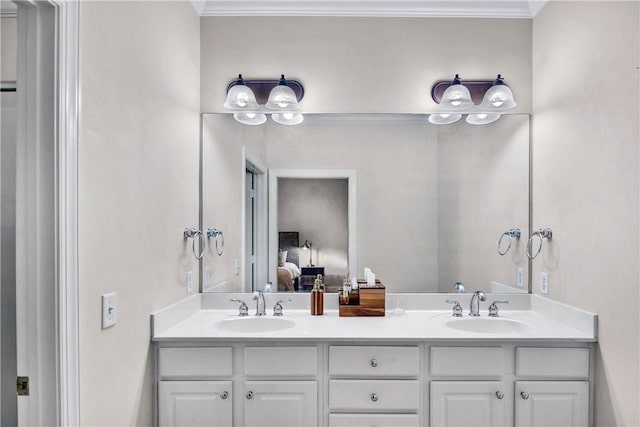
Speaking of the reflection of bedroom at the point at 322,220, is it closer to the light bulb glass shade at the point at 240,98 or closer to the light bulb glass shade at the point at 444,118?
the light bulb glass shade at the point at 240,98

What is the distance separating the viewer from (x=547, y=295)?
213 cm

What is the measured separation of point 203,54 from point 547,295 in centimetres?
231

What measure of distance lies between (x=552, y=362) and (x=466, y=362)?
375 millimetres

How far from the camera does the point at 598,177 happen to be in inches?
66.8

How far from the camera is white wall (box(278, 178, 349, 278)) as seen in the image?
233 cm

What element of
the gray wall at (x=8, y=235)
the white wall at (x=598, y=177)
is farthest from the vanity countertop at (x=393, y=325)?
the gray wall at (x=8, y=235)

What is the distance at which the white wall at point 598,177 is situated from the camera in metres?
1.52

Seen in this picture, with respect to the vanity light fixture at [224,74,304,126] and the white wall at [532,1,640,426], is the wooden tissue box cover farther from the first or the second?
the vanity light fixture at [224,74,304,126]

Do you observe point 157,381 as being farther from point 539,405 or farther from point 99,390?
point 539,405

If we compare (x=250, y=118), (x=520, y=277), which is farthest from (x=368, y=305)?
(x=250, y=118)

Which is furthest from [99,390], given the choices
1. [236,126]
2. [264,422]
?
[236,126]

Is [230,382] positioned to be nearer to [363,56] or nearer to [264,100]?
[264,100]

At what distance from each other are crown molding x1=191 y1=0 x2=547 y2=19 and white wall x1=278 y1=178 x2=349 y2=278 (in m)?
0.96

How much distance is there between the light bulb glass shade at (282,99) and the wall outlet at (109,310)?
1305mm
